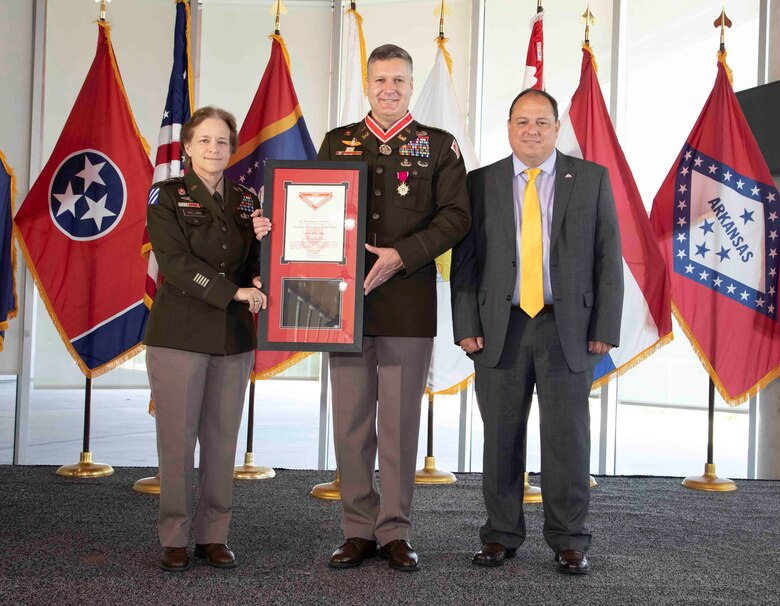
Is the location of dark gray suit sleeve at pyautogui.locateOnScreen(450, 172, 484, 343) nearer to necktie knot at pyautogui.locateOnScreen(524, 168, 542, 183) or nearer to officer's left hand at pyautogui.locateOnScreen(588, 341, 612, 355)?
necktie knot at pyautogui.locateOnScreen(524, 168, 542, 183)

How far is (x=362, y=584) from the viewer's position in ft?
7.86

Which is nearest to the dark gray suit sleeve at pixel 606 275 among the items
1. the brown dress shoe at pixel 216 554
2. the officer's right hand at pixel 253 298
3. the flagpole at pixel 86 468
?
the officer's right hand at pixel 253 298

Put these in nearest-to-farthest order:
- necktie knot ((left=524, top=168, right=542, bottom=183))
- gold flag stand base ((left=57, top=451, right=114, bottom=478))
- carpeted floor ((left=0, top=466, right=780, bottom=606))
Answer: carpeted floor ((left=0, top=466, right=780, bottom=606))
necktie knot ((left=524, top=168, right=542, bottom=183))
gold flag stand base ((left=57, top=451, right=114, bottom=478))

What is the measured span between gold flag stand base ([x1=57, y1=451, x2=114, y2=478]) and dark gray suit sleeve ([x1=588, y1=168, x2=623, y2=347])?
2.80 m

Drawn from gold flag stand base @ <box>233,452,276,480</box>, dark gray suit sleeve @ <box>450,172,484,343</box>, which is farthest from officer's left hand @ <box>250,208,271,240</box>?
gold flag stand base @ <box>233,452,276,480</box>

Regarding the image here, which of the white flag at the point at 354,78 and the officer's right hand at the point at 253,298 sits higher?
the white flag at the point at 354,78

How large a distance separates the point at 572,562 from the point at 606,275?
3.12 feet

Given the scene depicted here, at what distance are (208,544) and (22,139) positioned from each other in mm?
3528

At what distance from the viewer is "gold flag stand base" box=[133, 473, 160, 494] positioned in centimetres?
384

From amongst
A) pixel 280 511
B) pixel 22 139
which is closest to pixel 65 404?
pixel 22 139

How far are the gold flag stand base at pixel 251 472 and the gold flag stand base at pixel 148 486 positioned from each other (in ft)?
1.57

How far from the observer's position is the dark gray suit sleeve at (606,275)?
266 centimetres

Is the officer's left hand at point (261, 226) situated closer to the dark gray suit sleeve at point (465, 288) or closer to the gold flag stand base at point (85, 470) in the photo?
the dark gray suit sleeve at point (465, 288)

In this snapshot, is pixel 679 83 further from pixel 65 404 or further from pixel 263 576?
pixel 65 404
